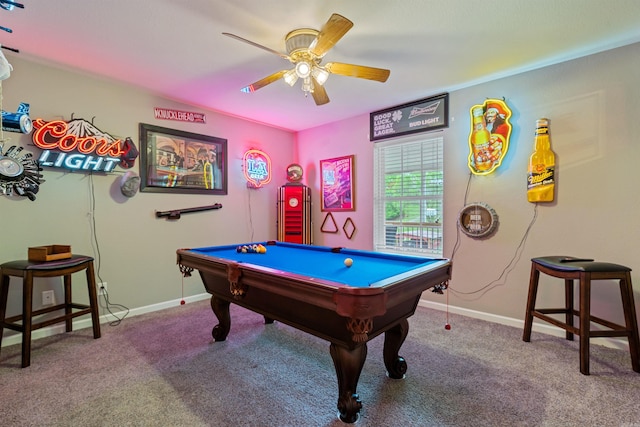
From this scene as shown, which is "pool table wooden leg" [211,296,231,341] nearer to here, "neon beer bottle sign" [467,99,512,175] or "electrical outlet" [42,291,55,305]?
"electrical outlet" [42,291,55,305]

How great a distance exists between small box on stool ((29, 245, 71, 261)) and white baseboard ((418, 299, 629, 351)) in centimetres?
358

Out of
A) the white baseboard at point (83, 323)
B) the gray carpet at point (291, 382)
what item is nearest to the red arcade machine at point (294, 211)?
the white baseboard at point (83, 323)

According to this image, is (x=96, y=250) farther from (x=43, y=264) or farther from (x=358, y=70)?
(x=358, y=70)

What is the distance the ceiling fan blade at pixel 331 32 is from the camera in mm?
1611

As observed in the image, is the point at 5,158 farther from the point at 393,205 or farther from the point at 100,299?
the point at 393,205

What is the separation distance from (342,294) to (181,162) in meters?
2.96

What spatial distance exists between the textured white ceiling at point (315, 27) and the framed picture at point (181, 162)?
1.85 feet

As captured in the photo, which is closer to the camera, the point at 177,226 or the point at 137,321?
the point at 137,321

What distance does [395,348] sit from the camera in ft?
6.07

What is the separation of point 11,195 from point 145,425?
7.40 ft

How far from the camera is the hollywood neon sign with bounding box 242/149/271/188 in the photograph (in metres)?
3.96

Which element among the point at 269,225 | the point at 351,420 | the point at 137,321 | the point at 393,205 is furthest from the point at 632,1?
the point at 137,321

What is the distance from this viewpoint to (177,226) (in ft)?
11.1

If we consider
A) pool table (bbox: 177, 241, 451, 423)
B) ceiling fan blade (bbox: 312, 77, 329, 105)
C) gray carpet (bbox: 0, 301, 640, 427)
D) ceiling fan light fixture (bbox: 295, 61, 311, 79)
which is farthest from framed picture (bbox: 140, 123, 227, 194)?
ceiling fan light fixture (bbox: 295, 61, 311, 79)
